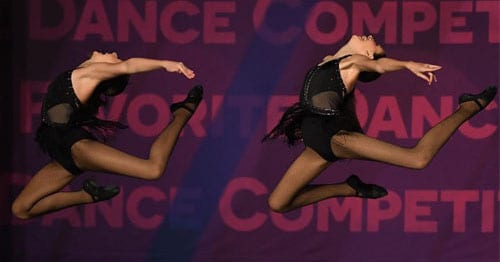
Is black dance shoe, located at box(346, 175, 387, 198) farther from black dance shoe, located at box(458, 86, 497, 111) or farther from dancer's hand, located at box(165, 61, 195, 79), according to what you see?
dancer's hand, located at box(165, 61, 195, 79)

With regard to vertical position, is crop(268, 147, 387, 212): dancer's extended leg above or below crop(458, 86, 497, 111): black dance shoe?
below

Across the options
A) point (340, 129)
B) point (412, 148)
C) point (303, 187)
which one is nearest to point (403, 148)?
point (412, 148)

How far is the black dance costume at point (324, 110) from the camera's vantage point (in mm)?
4469

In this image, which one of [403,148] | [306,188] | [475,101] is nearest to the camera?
[403,148]

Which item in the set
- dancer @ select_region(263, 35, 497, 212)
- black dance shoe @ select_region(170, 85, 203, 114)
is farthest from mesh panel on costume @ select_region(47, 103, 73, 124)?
dancer @ select_region(263, 35, 497, 212)

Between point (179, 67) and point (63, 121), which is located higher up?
point (179, 67)

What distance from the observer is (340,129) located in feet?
14.6

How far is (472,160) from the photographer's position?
600 cm

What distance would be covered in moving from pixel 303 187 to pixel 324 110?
18.1 inches

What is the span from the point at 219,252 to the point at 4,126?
171 cm

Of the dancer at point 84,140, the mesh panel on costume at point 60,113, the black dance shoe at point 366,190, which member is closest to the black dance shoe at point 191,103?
the dancer at point 84,140

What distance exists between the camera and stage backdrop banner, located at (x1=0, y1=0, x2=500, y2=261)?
19.7 ft

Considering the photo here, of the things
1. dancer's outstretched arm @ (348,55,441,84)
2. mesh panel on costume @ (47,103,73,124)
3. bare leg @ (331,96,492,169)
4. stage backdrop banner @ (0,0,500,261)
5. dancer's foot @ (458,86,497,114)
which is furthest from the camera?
stage backdrop banner @ (0,0,500,261)

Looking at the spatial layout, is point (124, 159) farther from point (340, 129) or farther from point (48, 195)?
point (340, 129)
